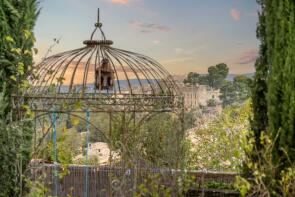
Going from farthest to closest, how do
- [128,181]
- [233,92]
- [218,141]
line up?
[233,92] < [218,141] < [128,181]

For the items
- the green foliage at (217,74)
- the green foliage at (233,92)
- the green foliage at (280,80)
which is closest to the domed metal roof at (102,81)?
the green foliage at (280,80)

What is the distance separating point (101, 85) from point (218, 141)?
380 centimetres

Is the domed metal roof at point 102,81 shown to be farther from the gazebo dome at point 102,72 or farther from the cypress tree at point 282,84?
the cypress tree at point 282,84

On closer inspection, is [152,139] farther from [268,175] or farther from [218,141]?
[268,175]

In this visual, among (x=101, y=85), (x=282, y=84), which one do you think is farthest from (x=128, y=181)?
(x=282, y=84)

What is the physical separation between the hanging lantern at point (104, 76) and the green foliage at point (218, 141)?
9.84ft

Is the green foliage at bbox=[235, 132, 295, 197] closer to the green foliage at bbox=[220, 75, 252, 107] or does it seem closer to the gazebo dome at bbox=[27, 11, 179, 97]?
the gazebo dome at bbox=[27, 11, 179, 97]

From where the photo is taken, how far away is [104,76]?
5.81 metres

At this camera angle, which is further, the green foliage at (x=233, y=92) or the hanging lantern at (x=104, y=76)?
the green foliage at (x=233, y=92)

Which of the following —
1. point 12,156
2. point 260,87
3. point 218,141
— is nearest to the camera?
point 12,156

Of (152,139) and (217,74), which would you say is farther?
(217,74)

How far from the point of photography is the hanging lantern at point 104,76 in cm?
577

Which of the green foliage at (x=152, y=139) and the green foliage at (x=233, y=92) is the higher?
the green foliage at (x=233, y=92)

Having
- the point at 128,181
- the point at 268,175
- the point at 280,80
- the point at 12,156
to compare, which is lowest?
the point at 128,181
